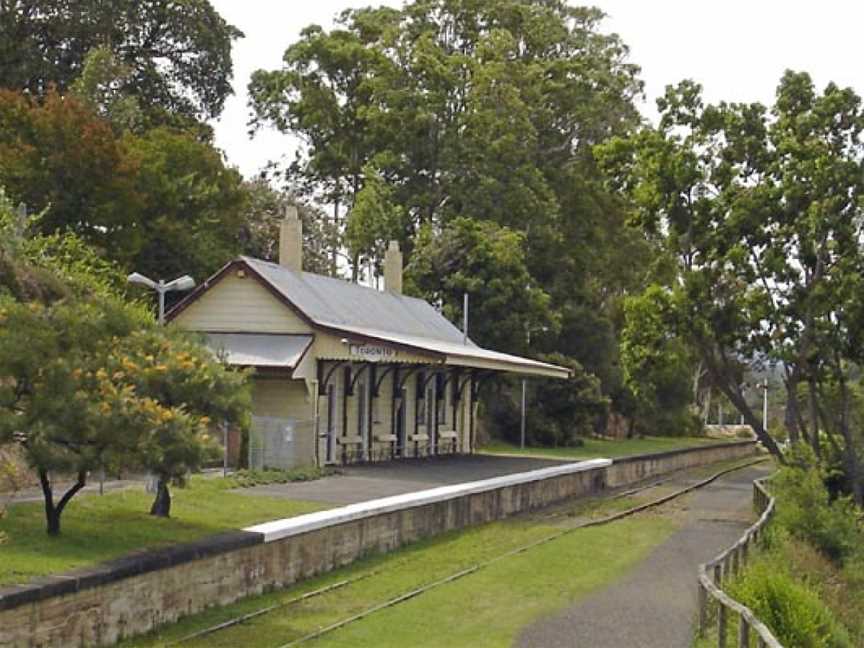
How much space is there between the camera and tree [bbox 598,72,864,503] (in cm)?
3578

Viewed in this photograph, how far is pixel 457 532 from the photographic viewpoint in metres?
25.7

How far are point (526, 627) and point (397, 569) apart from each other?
4.91 meters

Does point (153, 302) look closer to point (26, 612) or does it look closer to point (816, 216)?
point (816, 216)

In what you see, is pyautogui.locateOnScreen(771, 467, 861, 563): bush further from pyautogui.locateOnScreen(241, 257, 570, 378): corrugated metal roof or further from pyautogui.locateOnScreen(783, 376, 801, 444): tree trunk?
pyautogui.locateOnScreen(241, 257, 570, 378): corrugated metal roof

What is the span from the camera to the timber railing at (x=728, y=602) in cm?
1148

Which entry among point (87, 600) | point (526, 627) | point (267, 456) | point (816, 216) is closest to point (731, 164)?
point (816, 216)

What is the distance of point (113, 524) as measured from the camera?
1734cm

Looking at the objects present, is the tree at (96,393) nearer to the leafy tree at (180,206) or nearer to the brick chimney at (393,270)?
the leafy tree at (180,206)

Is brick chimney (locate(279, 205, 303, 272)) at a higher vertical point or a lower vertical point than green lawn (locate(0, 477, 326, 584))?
higher

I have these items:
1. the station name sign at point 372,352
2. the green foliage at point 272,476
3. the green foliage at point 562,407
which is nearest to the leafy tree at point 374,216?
the green foliage at point 562,407

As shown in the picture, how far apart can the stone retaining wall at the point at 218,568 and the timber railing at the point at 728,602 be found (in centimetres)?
537

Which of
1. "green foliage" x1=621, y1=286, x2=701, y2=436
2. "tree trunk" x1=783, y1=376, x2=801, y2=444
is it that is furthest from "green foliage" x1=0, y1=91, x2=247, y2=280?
"tree trunk" x1=783, y1=376, x2=801, y2=444

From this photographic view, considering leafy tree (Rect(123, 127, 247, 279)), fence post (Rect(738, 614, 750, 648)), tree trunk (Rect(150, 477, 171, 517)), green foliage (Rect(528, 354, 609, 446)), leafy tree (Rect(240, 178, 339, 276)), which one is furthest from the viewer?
leafy tree (Rect(240, 178, 339, 276))

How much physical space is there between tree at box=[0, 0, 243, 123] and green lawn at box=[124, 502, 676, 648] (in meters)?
34.4
